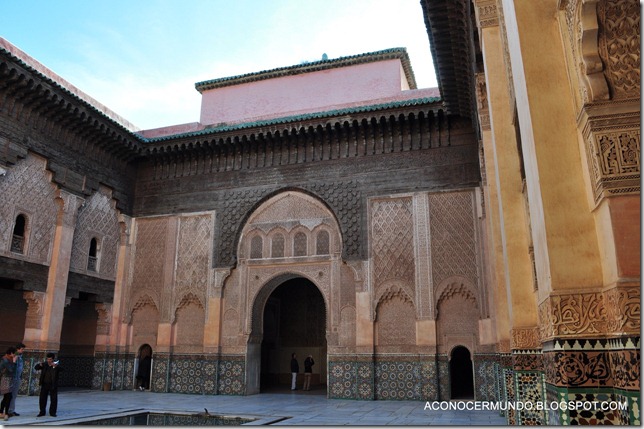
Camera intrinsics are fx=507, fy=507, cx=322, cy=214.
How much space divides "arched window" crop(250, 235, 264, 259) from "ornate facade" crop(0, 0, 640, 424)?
0.30 ft

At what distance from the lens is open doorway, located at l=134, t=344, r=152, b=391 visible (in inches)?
402

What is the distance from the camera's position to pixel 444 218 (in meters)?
9.07

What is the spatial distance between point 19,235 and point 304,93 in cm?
644

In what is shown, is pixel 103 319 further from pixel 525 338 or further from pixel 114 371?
pixel 525 338

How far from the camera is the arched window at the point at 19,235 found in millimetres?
8539

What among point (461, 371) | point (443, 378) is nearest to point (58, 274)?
point (443, 378)

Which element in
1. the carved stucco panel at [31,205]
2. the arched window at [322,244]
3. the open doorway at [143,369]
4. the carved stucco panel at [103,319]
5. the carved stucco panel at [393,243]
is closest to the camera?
the carved stucco panel at [31,205]

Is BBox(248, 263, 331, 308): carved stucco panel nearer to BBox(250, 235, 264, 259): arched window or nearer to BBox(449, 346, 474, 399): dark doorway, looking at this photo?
BBox(250, 235, 264, 259): arched window

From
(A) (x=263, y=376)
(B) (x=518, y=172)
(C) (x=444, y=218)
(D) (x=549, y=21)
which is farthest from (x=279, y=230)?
(D) (x=549, y=21)

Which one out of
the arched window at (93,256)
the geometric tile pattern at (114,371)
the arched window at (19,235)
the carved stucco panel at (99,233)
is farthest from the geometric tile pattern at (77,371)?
the arched window at (19,235)

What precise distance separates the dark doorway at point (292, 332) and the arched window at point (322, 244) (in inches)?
120

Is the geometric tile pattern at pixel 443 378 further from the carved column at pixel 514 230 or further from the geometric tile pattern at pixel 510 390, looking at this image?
the carved column at pixel 514 230

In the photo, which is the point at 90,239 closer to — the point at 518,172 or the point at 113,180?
the point at 113,180

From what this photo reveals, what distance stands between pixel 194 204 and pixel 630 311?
972 centimetres
